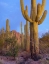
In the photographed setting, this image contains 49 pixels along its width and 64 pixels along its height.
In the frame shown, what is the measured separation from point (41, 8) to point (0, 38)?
784 centimetres

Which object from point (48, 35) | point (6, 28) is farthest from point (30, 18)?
point (48, 35)

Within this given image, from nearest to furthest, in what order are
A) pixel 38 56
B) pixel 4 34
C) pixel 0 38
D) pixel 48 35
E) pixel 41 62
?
pixel 41 62 < pixel 38 56 < pixel 0 38 < pixel 4 34 < pixel 48 35

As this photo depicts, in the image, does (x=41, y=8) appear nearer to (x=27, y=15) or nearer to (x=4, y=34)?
(x=27, y=15)

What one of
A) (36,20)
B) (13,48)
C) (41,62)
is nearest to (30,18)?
(36,20)

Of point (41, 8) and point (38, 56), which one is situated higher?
point (41, 8)

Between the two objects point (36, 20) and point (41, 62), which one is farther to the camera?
point (36, 20)

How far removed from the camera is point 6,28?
25.0 meters

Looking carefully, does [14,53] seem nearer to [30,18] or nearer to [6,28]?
[30,18]

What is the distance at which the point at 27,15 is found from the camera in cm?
1748

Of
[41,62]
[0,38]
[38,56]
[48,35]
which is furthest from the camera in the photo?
[48,35]

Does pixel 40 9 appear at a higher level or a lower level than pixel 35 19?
higher

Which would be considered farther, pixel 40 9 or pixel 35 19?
pixel 35 19

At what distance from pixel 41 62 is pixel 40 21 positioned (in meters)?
5.25

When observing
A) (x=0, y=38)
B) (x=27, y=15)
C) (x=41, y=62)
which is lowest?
(x=41, y=62)
